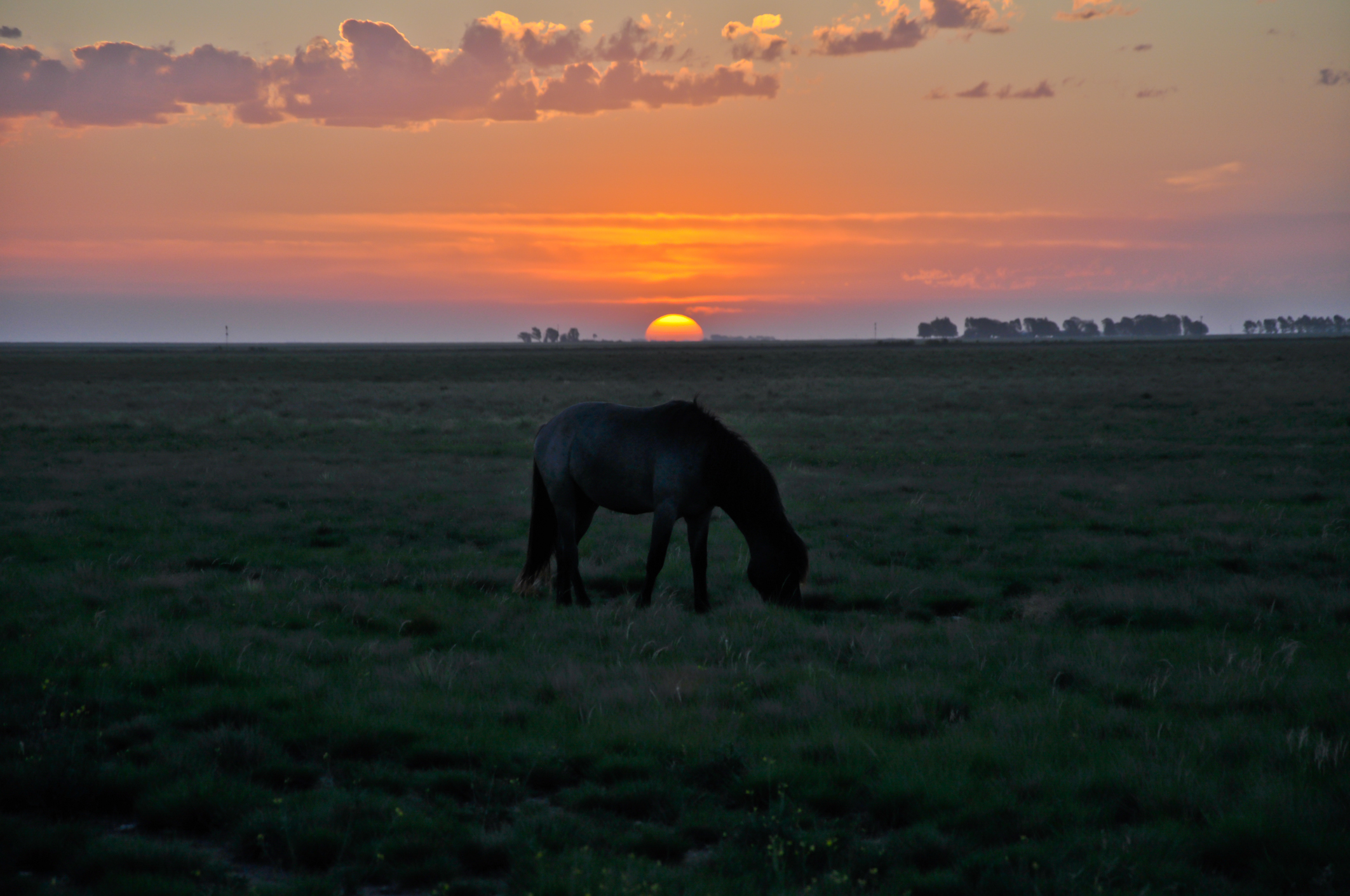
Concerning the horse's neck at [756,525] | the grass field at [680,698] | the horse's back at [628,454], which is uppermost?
the horse's back at [628,454]

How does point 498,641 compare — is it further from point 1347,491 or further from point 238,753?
point 1347,491

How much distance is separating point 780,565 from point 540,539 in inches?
106

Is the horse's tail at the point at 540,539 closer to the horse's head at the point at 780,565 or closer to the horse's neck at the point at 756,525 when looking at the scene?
the horse's neck at the point at 756,525

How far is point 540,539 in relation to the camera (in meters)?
9.67

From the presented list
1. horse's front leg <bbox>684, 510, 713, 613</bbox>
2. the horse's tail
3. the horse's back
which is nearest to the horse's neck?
horse's front leg <bbox>684, 510, 713, 613</bbox>

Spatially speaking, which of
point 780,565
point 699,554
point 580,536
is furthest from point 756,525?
point 580,536

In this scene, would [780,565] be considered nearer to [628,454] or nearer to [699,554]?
[699,554]

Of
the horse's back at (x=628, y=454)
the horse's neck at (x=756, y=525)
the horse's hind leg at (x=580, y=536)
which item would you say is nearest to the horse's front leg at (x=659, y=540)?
the horse's back at (x=628, y=454)

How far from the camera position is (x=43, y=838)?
4301mm

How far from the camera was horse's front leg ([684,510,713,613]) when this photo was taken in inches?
349

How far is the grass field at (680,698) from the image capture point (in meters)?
4.28

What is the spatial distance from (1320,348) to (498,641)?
106 meters

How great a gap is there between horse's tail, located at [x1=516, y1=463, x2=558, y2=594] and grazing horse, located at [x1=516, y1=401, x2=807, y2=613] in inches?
0.9

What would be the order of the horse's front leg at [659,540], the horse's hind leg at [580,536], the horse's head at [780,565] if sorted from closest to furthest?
1. the horse's front leg at [659,540]
2. the horse's head at [780,565]
3. the horse's hind leg at [580,536]
